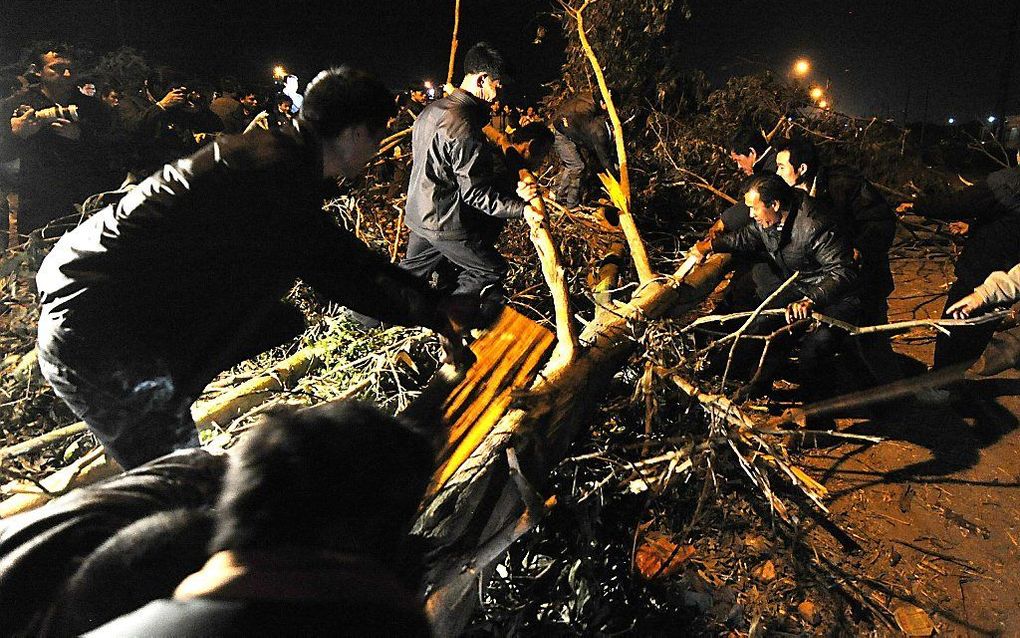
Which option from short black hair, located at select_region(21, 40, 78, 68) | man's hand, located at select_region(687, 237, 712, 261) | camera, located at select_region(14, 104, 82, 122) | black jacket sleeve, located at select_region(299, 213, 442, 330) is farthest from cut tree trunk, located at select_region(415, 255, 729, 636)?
short black hair, located at select_region(21, 40, 78, 68)

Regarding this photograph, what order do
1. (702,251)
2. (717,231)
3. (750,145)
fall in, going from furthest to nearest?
(750,145) < (717,231) < (702,251)

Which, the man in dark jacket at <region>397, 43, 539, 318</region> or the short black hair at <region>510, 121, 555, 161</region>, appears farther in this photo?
the short black hair at <region>510, 121, 555, 161</region>

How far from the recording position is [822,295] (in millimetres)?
3400

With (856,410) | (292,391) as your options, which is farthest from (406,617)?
(856,410)

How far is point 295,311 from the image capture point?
7.18 ft

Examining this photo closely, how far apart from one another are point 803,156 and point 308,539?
12.2 ft

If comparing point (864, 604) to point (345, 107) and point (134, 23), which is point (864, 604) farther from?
point (134, 23)

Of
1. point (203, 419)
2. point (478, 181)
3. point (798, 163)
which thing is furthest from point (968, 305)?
point (203, 419)

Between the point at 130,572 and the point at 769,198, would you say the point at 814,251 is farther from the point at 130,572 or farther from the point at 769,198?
the point at 130,572

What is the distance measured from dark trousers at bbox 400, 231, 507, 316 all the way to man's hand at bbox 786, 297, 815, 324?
1.57 m

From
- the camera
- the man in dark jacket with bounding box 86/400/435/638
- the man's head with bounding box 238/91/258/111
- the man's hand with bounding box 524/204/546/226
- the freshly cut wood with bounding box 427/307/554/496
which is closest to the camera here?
the man in dark jacket with bounding box 86/400/435/638

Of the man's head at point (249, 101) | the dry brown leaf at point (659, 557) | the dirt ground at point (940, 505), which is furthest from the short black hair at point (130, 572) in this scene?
the man's head at point (249, 101)

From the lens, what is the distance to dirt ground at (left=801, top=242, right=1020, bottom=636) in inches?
107

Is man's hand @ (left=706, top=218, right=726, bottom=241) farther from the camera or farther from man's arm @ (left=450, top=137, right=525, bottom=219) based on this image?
the camera
